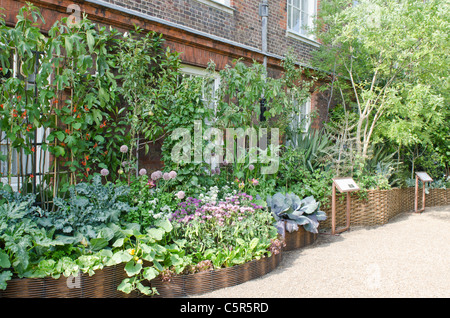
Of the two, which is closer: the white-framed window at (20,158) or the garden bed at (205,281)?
the garden bed at (205,281)

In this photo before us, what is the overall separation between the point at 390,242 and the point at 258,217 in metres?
2.22

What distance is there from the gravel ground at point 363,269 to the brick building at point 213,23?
290 centimetres

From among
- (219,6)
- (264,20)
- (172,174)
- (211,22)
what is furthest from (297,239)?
(264,20)

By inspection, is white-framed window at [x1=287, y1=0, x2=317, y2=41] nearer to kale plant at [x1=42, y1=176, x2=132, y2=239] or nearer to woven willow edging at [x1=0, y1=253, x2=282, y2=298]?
kale plant at [x1=42, y1=176, x2=132, y2=239]

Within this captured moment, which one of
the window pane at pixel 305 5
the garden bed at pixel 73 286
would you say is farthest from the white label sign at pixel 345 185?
the window pane at pixel 305 5

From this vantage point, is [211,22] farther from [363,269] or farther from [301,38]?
[363,269]

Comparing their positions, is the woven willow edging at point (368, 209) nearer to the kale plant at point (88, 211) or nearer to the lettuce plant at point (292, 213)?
the lettuce plant at point (292, 213)

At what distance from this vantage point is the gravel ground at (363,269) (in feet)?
11.0

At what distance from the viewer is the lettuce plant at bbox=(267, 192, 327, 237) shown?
4711 mm

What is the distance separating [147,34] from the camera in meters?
5.77

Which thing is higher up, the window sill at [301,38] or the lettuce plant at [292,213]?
the window sill at [301,38]

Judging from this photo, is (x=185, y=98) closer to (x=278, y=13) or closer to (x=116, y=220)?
(x=116, y=220)

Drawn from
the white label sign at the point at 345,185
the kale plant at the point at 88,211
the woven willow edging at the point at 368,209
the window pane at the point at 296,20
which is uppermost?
the window pane at the point at 296,20
